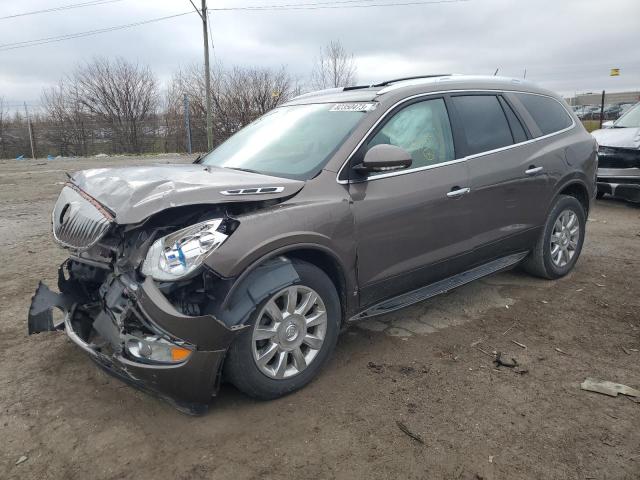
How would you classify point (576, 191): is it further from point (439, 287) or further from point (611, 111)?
point (611, 111)

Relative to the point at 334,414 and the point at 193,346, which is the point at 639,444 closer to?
the point at 334,414

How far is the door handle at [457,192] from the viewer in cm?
364

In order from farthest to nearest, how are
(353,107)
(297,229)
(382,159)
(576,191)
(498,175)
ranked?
(576,191)
(498,175)
(353,107)
(382,159)
(297,229)

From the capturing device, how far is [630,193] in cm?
833

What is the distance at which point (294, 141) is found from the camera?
11.9 feet

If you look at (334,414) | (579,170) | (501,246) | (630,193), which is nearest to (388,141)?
(501,246)

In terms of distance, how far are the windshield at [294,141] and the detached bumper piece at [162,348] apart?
1148 millimetres

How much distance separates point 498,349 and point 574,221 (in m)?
2.10

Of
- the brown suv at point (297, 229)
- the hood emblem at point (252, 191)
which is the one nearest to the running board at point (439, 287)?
the brown suv at point (297, 229)

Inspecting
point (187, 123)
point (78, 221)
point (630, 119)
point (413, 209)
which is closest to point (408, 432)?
point (413, 209)

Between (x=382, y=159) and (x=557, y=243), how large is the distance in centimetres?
263

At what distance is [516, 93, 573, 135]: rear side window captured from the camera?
4551mm

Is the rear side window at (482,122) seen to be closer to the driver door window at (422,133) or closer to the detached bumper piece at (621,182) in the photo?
the driver door window at (422,133)

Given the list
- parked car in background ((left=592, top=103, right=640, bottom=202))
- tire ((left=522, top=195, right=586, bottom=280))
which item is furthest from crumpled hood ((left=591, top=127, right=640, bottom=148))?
tire ((left=522, top=195, right=586, bottom=280))
